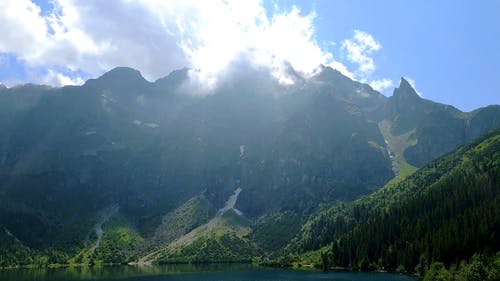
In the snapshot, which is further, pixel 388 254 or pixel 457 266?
pixel 388 254

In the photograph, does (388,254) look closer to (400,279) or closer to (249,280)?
(400,279)

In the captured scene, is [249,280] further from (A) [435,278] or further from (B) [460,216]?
(B) [460,216]

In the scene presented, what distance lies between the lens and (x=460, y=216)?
175 meters

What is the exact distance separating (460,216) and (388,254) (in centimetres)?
3536

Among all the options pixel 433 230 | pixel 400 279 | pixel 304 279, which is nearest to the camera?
pixel 400 279

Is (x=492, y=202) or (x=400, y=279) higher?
(x=492, y=202)

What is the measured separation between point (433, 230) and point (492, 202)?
77.2ft

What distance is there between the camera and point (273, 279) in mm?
178250

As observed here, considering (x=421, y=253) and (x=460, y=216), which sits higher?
(x=460, y=216)

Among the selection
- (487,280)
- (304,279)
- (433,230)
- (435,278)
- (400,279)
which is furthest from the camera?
(433,230)

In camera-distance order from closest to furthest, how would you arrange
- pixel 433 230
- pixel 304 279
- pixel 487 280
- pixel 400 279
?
pixel 487 280 < pixel 400 279 < pixel 304 279 < pixel 433 230

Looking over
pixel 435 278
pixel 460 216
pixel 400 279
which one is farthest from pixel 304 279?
pixel 460 216

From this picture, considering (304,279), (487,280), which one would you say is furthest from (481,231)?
(304,279)

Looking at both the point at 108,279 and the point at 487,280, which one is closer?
the point at 487,280
